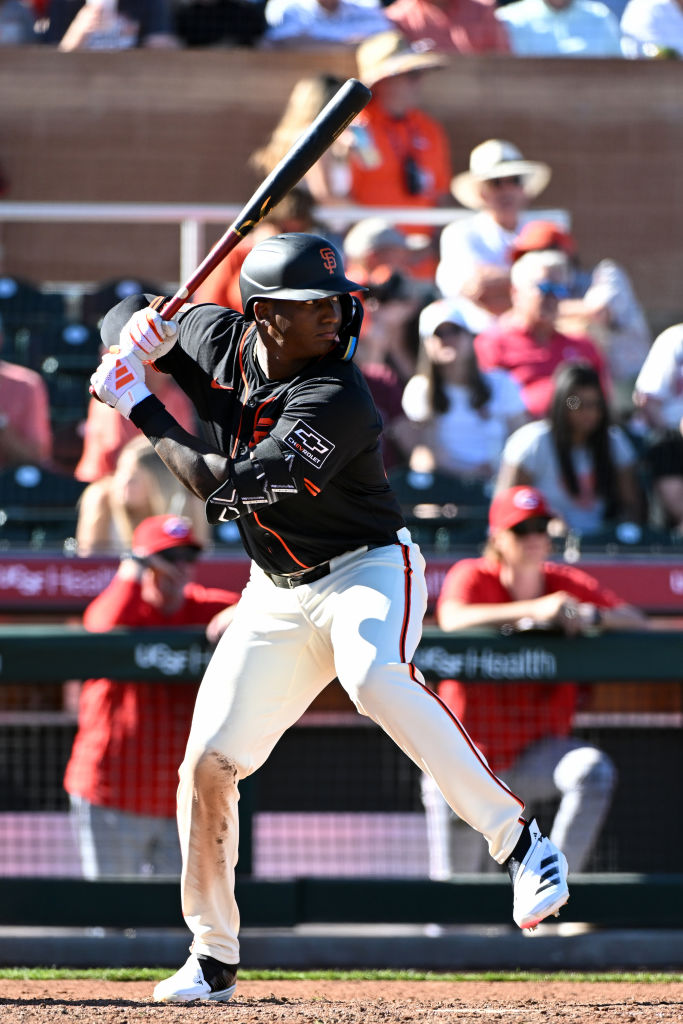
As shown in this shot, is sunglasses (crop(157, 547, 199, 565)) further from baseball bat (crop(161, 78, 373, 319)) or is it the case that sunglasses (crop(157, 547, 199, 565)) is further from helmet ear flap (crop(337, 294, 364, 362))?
→ helmet ear flap (crop(337, 294, 364, 362))

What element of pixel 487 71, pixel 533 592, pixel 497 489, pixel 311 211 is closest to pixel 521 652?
pixel 533 592

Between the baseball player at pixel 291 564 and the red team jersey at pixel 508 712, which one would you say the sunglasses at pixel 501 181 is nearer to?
the red team jersey at pixel 508 712

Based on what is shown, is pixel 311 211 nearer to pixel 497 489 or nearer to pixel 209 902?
pixel 497 489

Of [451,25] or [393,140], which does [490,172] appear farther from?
[451,25]

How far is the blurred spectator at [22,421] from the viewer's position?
6246 millimetres

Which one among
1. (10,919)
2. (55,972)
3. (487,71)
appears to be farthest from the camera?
(487,71)

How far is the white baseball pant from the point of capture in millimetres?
3295

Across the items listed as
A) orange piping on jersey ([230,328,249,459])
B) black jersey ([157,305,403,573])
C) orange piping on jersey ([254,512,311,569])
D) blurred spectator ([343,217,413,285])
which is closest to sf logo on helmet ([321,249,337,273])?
black jersey ([157,305,403,573])

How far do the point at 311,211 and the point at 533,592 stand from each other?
2532 mm

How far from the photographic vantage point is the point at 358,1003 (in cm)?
358

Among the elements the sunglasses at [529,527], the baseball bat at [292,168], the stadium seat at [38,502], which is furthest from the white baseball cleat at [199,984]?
the stadium seat at [38,502]

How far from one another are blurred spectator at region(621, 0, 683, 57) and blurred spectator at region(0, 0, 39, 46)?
3522 mm

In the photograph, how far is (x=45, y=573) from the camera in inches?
214

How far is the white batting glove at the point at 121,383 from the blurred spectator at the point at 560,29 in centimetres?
590
